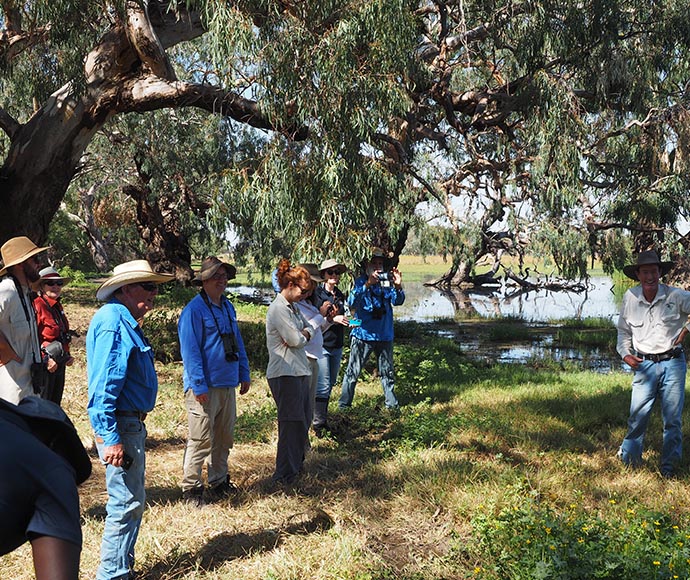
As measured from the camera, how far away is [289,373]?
4891mm

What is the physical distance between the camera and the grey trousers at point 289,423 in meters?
4.88

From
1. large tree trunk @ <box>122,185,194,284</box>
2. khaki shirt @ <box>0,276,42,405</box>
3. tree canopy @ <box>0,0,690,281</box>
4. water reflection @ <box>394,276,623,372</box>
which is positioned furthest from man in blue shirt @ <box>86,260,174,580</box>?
large tree trunk @ <box>122,185,194,284</box>

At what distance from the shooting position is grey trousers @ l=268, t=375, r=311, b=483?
16.0 ft

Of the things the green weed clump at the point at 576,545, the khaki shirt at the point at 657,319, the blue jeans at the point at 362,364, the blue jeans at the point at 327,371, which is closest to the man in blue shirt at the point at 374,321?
the blue jeans at the point at 362,364

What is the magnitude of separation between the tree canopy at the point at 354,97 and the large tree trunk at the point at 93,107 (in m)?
0.02

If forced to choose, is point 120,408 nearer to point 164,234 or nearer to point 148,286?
point 148,286

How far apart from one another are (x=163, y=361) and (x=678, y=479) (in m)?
7.14

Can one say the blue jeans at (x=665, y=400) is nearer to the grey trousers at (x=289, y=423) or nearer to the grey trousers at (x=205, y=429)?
the grey trousers at (x=289, y=423)

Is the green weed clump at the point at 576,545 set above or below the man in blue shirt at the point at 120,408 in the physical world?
below

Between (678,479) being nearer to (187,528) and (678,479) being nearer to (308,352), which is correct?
(308,352)

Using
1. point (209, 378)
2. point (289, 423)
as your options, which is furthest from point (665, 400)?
point (209, 378)

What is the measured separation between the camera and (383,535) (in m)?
4.16

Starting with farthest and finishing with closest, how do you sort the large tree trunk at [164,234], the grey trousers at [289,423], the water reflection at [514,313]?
the large tree trunk at [164,234] < the water reflection at [514,313] < the grey trousers at [289,423]

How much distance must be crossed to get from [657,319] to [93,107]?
6.99 meters
